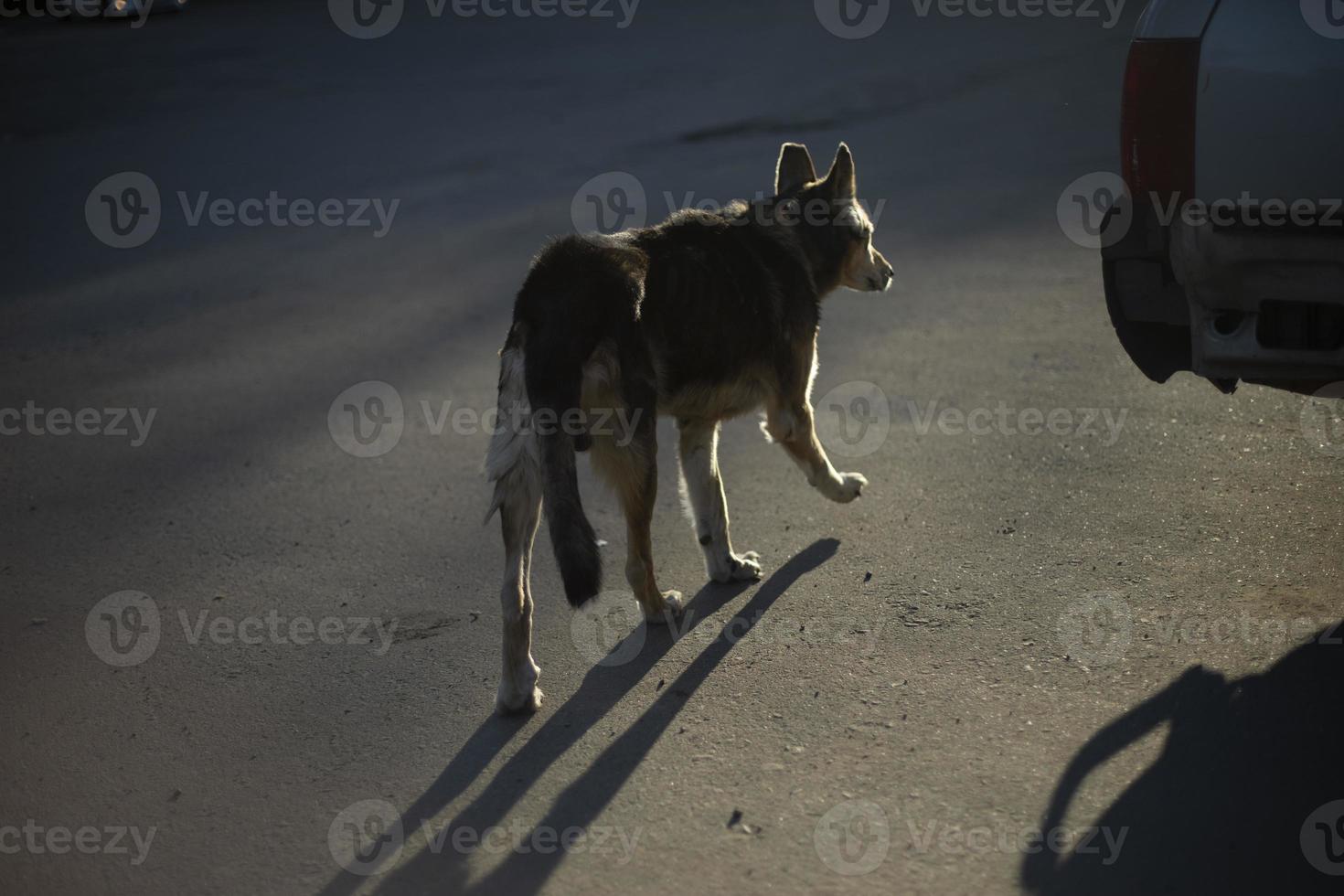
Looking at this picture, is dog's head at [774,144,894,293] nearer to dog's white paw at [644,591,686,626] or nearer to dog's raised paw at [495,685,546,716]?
dog's white paw at [644,591,686,626]

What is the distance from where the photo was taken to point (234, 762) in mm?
4336

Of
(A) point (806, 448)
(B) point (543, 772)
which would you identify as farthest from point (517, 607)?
(A) point (806, 448)

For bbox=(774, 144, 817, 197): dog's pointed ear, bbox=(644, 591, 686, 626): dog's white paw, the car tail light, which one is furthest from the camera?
bbox=(774, 144, 817, 197): dog's pointed ear

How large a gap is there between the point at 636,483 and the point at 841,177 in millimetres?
2163

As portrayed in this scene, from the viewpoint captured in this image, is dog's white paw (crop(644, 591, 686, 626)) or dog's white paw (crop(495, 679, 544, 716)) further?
dog's white paw (crop(644, 591, 686, 626))

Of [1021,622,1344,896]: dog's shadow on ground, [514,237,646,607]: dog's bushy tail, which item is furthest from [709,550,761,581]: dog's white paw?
[1021,622,1344,896]: dog's shadow on ground

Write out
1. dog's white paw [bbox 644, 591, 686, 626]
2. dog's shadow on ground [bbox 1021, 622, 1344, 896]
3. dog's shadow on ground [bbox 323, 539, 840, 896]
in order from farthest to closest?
dog's white paw [bbox 644, 591, 686, 626]
dog's shadow on ground [bbox 323, 539, 840, 896]
dog's shadow on ground [bbox 1021, 622, 1344, 896]

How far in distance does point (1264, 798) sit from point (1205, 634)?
1.01 m

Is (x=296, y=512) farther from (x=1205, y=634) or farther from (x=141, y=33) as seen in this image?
(x=141, y=33)

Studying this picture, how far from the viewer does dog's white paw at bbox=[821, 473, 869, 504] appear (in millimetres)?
5812

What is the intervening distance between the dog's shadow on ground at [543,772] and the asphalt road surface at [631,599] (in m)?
0.02

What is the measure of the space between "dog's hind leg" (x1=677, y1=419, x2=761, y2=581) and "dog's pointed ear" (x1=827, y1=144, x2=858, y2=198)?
1.40m

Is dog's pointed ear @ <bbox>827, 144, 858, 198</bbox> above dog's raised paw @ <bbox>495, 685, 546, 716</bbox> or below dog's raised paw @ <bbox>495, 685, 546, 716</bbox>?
above

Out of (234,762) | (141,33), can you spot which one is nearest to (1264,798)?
Result: (234,762)
